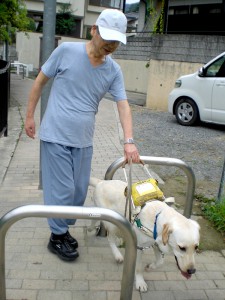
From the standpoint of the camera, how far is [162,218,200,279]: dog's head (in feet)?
7.96

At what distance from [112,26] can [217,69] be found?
22.1ft

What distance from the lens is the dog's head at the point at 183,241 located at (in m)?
2.43

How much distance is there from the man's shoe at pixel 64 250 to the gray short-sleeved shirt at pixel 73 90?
863mm

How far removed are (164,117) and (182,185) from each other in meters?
5.77

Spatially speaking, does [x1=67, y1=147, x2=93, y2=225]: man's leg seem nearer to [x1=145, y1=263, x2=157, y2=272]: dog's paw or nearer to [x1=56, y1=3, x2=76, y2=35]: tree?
[x1=145, y1=263, x2=157, y2=272]: dog's paw

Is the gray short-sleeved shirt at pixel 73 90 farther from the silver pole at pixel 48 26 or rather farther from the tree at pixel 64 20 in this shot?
the tree at pixel 64 20

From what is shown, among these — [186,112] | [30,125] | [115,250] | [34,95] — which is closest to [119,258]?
[115,250]

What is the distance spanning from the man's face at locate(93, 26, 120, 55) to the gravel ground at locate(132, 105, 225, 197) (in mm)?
2832

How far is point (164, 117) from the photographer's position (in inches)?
430

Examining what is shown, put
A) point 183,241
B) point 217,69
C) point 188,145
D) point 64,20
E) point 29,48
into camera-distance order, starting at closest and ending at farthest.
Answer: point 183,241, point 188,145, point 217,69, point 29,48, point 64,20

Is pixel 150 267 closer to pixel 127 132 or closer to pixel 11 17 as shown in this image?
pixel 127 132

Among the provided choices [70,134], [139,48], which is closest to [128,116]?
[70,134]

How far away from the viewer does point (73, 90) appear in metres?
2.99

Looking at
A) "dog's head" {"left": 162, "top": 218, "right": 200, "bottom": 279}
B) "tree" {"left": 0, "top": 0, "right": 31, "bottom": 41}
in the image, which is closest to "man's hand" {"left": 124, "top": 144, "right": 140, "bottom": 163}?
"dog's head" {"left": 162, "top": 218, "right": 200, "bottom": 279}
